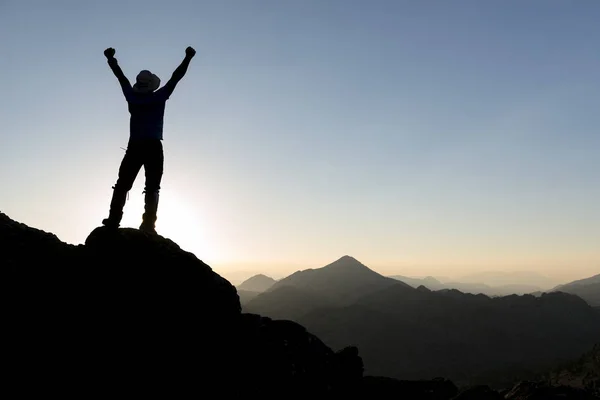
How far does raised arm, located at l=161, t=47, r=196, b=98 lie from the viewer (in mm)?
8562

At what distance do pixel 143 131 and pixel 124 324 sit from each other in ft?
12.1

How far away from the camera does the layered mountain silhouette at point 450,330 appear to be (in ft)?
304

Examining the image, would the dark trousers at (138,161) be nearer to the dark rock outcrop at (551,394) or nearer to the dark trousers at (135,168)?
the dark trousers at (135,168)

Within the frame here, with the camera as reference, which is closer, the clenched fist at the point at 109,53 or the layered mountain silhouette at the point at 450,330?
the clenched fist at the point at 109,53

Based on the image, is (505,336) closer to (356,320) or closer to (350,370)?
(356,320)

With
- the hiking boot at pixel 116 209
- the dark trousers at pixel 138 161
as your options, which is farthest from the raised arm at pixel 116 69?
the hiking boot at pixel 116 209

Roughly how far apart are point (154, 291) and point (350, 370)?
23.0 ft

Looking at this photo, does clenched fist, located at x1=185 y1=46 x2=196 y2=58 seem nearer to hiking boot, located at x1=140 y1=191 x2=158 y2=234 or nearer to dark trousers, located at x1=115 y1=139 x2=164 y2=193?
dark trousers, located at x1=115 y1=139 x2=164 y2=193

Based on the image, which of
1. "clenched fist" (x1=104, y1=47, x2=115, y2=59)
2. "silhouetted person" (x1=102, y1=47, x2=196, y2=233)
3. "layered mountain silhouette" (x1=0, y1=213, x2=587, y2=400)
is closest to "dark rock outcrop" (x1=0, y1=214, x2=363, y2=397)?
"layered mountain silhouette" (x1=0, y1=213, x2=587, y2=400)

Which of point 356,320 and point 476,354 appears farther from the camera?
point 356,320

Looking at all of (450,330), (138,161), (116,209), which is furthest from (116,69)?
(450,330)

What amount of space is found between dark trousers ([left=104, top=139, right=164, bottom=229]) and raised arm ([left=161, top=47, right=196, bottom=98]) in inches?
40.7

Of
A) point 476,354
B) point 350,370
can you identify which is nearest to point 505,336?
point 476,354

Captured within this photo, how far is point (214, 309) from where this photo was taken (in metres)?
8.20
